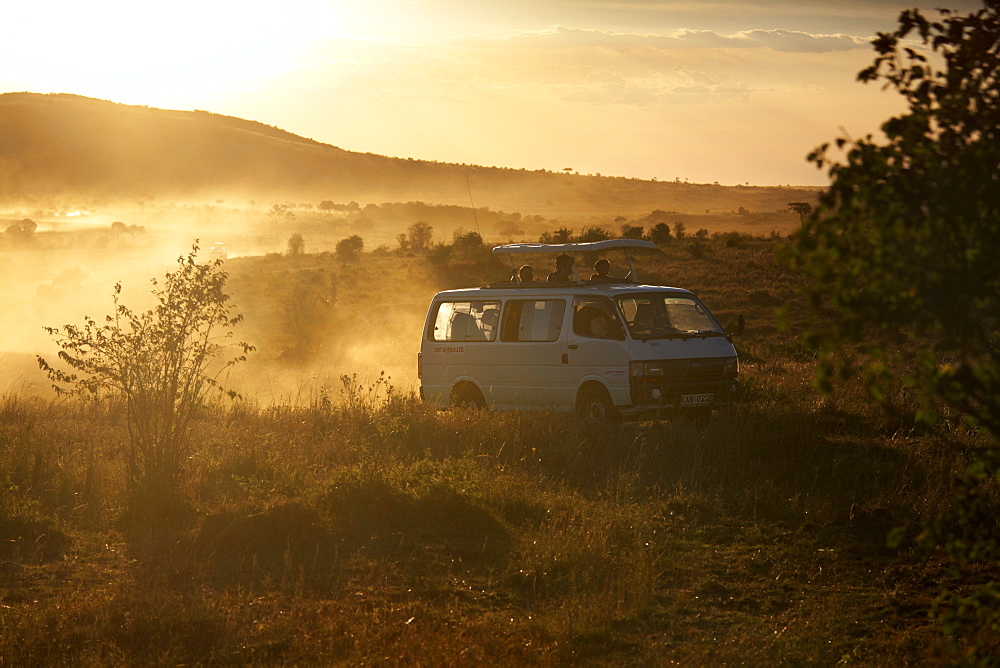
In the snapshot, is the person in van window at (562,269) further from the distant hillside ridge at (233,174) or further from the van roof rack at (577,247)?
the distant hillside ridge at (233,174)

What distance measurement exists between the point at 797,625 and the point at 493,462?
15.2ft

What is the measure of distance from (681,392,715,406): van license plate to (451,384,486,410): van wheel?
2915mm

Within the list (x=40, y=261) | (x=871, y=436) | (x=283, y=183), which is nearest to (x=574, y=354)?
(x=871, y=436)

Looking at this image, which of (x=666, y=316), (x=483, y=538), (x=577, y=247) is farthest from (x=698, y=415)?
(x=483, y=538)

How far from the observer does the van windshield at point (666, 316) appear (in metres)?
13.0

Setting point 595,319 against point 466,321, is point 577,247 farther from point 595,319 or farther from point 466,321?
point 466,321

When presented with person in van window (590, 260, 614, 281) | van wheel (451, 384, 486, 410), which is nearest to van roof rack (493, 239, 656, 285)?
person in van window (590, 260, 614, 281)

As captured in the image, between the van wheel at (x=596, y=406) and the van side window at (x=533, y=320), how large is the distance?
0.84 m

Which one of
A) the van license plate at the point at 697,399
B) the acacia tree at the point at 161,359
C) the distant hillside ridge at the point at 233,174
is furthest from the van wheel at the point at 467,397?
the distant hillside ridge at the point at 233,174

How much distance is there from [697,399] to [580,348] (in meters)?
1.54

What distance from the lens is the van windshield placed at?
42.5 ft

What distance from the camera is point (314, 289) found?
34.1 m

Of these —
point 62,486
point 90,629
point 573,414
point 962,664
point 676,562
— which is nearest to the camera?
point 962,664

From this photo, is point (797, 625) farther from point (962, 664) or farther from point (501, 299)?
point (501, 299)
